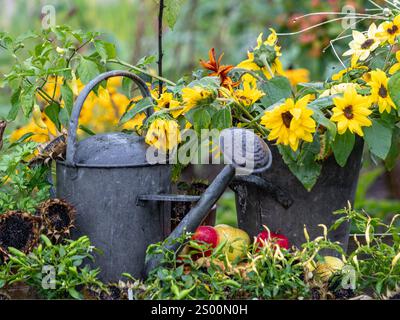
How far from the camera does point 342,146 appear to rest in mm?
1347

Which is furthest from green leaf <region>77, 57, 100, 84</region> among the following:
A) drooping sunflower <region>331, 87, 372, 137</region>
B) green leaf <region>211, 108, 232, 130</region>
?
drooping sunflower <region>331, 87, 372, 137</region>

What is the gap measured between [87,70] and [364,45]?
1.84 feet

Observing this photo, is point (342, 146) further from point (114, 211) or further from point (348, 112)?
point (114, 211)

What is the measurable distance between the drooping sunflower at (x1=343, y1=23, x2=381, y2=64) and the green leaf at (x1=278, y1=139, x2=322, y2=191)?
238mm

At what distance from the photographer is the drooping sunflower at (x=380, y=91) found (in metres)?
1.34

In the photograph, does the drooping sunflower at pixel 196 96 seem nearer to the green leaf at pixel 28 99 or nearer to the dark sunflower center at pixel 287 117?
the dark sunflower center at pixel 287 117

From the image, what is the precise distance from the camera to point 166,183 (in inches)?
54.8

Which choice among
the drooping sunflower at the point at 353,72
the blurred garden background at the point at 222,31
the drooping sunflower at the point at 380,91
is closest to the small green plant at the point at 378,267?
the drooping sunflower at the point at 380,91

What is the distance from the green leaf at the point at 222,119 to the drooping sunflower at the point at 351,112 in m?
0.19

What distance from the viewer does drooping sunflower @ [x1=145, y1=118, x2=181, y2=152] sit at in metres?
1.34

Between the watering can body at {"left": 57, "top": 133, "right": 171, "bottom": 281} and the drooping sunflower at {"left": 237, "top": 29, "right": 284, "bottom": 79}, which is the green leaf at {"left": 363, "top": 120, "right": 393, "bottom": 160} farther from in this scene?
the watering can body at {"left": 57, "top": 133, "right": 171, "bottom": 281}

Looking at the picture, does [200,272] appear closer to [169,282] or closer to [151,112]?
[169,282]

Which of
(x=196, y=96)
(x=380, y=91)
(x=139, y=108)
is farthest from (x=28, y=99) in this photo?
(x=380, y=91)
